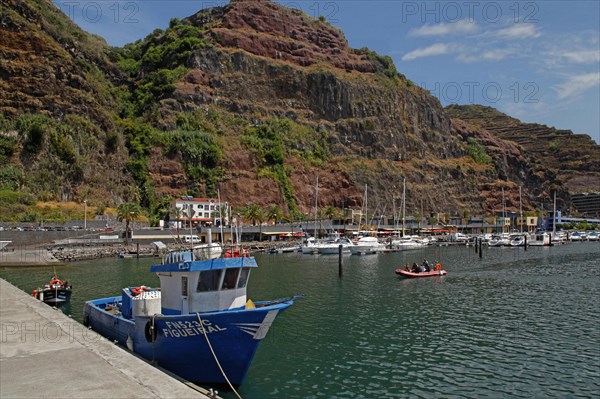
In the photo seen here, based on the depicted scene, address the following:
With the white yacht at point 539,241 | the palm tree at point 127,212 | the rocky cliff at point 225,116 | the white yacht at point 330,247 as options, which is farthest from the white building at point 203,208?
the white yacht at point 539,241

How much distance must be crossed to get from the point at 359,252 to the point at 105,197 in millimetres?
63225

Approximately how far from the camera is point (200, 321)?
2098cm

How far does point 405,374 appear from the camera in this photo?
24.8 meters

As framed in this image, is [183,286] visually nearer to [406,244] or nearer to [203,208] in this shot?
[406,244]

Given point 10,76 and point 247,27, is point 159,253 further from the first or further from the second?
point 247,27

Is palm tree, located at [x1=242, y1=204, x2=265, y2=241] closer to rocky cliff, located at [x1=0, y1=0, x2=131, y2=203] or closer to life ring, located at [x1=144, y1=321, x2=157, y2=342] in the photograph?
rocky cliff, located at [x1=0, y1=0, x2=131, y2=203]

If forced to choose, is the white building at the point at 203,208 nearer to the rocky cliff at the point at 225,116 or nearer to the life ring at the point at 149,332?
the rocky cliff at the point at 225,116

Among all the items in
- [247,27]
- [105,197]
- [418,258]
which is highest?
[247,27]

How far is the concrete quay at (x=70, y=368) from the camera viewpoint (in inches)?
625

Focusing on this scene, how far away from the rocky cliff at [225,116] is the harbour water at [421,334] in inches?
2871

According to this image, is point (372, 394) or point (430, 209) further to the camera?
point (430, 209)

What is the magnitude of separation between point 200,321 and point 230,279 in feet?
9.28

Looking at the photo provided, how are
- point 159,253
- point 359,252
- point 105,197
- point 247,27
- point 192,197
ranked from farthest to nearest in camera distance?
point 247,27 < point 192,197 < point 105,197 < point 359,252 < point 159,253

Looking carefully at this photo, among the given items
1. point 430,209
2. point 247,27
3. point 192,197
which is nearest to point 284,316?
point 192,197
